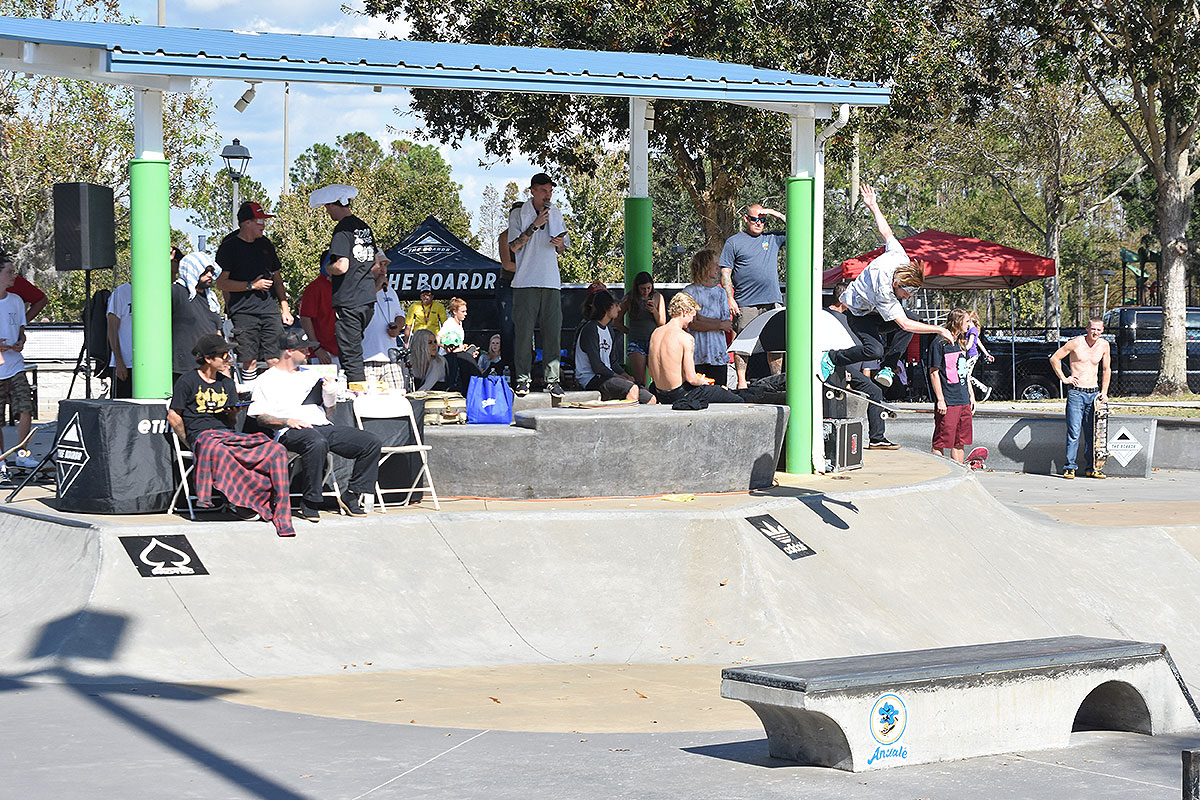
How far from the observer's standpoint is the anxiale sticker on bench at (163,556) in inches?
309

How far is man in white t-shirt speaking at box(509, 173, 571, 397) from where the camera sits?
11.6 metres

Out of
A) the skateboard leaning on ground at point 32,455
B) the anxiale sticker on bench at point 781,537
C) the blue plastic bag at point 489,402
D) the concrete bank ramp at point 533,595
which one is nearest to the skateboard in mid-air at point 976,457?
the concrete bank ramp at point 533,595

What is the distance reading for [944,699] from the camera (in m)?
5.37

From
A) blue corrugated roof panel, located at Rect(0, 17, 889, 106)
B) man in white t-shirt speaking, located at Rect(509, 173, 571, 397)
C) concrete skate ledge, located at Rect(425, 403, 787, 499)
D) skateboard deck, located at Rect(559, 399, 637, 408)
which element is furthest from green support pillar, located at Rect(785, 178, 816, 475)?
man in white t-shirt speaking, located at Rect(509, 173, 571, 397)

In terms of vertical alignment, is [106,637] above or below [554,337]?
below

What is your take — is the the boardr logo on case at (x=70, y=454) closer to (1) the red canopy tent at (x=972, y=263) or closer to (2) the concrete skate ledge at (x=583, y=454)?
(2) the concrete skate ledge at (x=583, y=454)

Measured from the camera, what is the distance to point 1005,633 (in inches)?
355

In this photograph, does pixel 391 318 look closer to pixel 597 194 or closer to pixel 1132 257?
pixel 597 194

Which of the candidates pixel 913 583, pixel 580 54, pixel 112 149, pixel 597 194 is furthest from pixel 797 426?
pixel 597 194

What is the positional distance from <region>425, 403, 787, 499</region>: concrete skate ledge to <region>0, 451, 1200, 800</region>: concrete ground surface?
0.23 metres

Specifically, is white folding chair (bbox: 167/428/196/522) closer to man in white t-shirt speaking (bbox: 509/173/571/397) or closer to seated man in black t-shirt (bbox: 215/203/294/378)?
seated man in black t-shirt (bbox: 215/203/294/378)

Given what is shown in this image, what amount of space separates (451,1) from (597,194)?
22016mm

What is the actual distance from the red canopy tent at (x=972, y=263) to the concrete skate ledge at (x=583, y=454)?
39.7 ft

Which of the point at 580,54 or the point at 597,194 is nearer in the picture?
the point at 580,54
